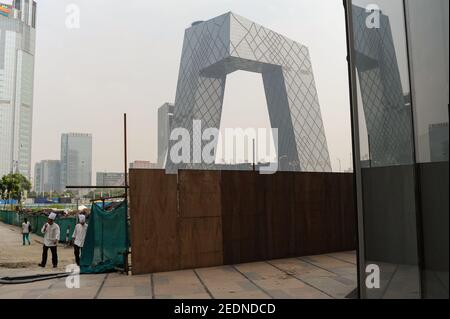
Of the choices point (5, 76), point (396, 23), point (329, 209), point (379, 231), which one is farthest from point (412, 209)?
point (5, 76)

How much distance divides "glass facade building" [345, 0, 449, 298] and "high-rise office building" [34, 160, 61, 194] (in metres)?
136

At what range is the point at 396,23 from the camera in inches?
221

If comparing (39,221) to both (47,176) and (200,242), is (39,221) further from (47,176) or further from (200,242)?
(47,176)

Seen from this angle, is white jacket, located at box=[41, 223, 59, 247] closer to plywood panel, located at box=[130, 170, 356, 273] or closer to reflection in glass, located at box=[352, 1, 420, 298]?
plywood panel, located at box=[130, 170, 356, 273]

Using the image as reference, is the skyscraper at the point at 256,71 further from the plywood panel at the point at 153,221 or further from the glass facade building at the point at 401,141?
the glass facade building at the point at 401,141

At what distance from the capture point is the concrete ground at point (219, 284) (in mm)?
6723

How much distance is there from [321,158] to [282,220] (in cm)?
8497

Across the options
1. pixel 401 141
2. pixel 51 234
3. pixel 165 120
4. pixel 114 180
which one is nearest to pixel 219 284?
pixel 401 141

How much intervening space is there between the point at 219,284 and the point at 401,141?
437 centimetres

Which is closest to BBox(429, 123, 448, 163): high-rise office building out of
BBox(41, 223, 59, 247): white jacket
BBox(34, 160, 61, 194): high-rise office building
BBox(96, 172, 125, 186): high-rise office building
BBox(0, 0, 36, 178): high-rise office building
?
BBox(96, 172, 125, 186): high-rise office building

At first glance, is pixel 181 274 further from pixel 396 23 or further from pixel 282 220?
pixel 396 23

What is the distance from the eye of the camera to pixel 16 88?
11212 centimetres

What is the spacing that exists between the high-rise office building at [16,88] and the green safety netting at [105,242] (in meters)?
103

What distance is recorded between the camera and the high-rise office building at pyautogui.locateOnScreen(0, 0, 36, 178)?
355ft
